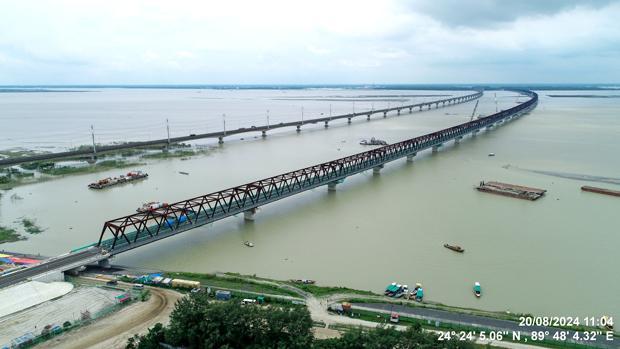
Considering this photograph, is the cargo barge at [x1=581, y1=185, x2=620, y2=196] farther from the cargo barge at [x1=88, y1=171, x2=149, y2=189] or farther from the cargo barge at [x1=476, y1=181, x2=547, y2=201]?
the cargo barge at [x1=88, y1=171, x2=149, y2=189]

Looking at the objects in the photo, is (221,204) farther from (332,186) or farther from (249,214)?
(332,186)

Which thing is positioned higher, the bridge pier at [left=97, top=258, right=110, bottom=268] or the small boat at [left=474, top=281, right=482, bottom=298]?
the bridge pier at [left=97, top=258, right=110, bottom=268]

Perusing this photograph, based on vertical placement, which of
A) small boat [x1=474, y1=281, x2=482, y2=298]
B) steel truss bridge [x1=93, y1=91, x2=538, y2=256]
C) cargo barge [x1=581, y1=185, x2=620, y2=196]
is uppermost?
steel truss bridge [x1=93, y1=91, x2=538, y2=256]

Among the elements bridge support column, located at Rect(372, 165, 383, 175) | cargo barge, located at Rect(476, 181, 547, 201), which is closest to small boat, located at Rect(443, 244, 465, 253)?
cargo barge, located at Rect(476, 181, 547, 201)

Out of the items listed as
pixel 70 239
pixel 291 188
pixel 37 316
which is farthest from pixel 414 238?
pixel 70 239

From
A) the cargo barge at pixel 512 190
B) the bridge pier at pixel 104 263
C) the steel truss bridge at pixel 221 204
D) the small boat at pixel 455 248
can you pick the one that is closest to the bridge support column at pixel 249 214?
the steel truss bridge at pixel 221 204

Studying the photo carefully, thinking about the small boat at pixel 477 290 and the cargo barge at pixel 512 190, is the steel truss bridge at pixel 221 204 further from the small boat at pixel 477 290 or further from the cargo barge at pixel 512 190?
the small boat at pixel 477 290

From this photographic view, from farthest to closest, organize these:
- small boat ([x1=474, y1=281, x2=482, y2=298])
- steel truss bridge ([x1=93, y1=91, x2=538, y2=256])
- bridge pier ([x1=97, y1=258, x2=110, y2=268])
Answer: steel truss bridge ([x1=93, y1=91, x2=538, y2=256]), bridge pier ([x1=97, y1=258, x2=110, y2=268]), small boat ([x1=474, y1=281, x2=482, y2=298])
